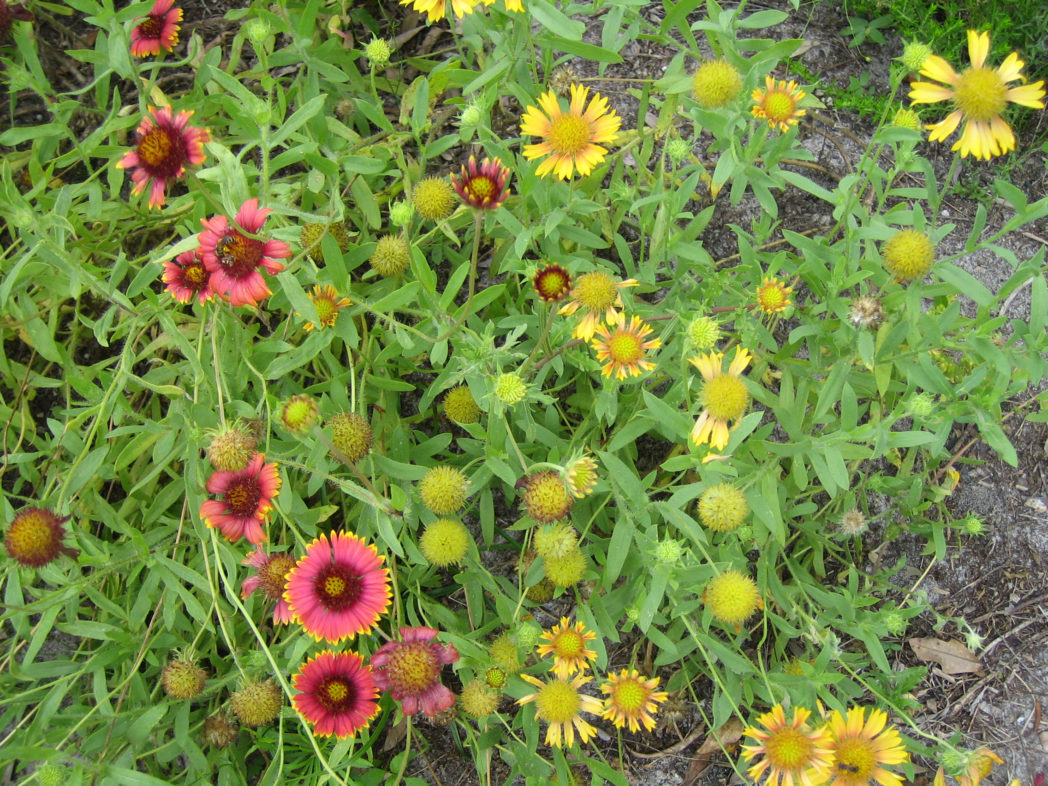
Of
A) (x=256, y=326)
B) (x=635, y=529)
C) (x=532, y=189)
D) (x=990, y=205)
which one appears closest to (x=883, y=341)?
(x=635, y=529)

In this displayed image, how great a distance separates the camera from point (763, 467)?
2223 millimetres

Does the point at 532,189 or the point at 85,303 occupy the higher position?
the point at 532,189

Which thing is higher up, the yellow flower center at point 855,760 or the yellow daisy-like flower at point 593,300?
the yellow daisy-like flower at point 593,300

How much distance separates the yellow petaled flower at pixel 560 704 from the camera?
2.12 meters

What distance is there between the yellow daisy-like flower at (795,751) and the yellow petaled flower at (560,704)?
0.46 metres

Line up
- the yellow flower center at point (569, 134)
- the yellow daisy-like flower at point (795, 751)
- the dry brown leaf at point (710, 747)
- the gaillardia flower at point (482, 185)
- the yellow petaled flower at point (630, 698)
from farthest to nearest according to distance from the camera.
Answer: the dry brown leaf at point (710, 747)
the yellow petaled flower at point (630, 698)
the yellow flower center at point (569, 134)
the yellow daisy-like flower at point (795, 751)
the gaillardia flower at point (482, 185)

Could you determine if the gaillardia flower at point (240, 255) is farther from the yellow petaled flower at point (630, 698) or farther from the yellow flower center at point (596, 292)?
the yellow petaled flower at point (630, 698)

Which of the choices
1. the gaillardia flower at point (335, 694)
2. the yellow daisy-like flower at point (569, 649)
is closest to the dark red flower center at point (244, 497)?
the gaillardia flower at point (335, 694)

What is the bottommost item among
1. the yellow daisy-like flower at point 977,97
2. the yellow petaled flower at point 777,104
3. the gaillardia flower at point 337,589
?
the gaillardia flower at point 337,589

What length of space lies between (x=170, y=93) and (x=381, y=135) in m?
1.07

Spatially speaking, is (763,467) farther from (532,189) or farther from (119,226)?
(119,226)

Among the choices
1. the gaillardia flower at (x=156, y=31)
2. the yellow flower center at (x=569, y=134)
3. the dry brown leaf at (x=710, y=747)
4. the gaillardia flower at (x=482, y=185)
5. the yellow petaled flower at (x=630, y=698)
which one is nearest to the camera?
the gaillardia flower at (x=482, y=185)

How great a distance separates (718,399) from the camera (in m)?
1.96

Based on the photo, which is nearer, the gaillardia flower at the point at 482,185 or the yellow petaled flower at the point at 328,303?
the gaillardia flower at the point at 482,185
